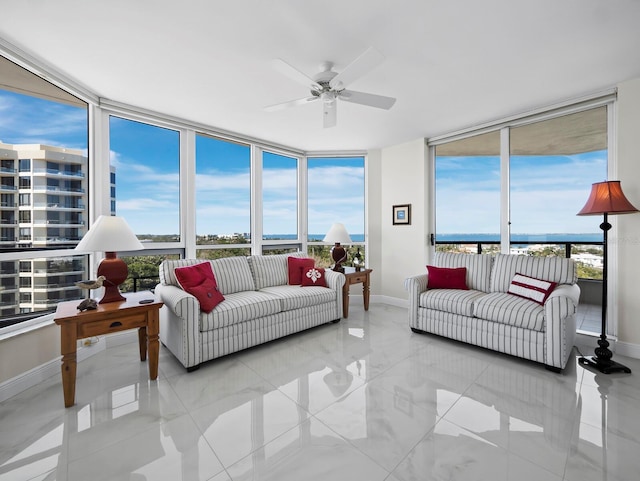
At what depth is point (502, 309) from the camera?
279 centimetres

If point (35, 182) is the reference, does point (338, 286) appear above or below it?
below

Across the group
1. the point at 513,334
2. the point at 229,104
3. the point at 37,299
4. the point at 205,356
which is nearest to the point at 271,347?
the point at 205,356

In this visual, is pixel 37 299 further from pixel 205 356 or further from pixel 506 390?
pixel 506 390

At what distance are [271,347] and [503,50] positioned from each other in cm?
339

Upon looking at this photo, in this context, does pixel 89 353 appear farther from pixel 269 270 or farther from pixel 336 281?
pixel 336 281

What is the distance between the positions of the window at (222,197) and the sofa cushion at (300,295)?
3.42 ft

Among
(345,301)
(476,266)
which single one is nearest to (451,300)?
(476,266)

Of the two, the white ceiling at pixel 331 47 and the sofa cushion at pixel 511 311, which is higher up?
the white ceiling at pixel 331 47

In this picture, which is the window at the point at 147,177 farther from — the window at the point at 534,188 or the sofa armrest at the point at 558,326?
the sofa armrest at the point at 558,326

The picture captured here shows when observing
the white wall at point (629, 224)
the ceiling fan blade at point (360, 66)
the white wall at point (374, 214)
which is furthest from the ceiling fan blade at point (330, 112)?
the white wall at point (629, 224)

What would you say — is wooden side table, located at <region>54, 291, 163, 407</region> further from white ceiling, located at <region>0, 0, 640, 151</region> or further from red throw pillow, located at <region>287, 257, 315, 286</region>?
white ceiling, located at <region>0, 0, 640, 151</region>

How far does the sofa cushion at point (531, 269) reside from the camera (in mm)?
2986

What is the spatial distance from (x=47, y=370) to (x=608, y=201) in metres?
5.04

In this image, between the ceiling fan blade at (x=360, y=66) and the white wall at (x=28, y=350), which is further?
the white wall at (x=28, y=350)
